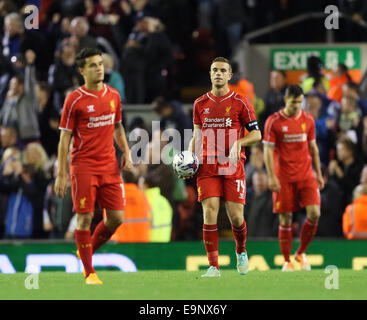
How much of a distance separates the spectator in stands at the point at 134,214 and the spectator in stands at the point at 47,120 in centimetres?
224

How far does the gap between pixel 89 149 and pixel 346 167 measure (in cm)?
566

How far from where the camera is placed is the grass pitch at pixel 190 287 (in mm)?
7934

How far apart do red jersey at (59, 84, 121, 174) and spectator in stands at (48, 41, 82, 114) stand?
594 centimetres

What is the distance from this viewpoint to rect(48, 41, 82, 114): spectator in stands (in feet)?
51.4

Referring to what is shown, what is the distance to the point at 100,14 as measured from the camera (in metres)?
17.4

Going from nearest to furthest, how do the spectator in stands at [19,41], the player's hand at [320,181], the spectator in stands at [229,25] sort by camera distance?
the player's hand at [320,181], the spectator in stands at [19,41], the spectator in stands at [229,25]

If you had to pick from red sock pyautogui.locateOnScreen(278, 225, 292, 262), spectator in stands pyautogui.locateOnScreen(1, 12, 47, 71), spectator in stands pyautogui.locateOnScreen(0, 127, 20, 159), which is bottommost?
red sock pyautogui.locateOnScreen(278, 225, 292, 262)

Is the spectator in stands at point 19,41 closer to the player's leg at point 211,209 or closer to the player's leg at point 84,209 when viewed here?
the player's leg at point 84,209

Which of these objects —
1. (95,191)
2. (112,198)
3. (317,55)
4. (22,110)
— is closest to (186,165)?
(112,198)

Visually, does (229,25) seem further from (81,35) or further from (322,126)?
(322,126)

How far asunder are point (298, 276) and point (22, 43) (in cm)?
822

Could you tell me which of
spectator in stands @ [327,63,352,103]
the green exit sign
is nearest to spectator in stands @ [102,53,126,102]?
the green exit sign

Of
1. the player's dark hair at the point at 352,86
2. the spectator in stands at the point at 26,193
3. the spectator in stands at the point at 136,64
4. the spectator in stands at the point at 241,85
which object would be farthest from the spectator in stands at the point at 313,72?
the spectator in stands at the point at 26,193

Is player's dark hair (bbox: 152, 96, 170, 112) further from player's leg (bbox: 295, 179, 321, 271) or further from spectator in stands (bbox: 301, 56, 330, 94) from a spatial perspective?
player's leg (bbox: 295, 179, 321, 271)
